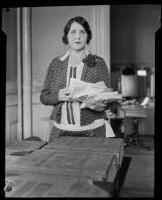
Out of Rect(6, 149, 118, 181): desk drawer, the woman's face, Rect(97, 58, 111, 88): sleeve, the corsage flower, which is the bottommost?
Rect(6, 149, 118, 181): desk drawer

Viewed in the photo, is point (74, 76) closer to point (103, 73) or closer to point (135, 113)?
point (103, 73)

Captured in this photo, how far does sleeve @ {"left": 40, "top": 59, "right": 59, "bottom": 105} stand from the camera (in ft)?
4.18

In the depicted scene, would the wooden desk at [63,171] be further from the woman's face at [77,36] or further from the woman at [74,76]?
the woman's face at [77,36]

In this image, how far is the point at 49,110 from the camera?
132 cm

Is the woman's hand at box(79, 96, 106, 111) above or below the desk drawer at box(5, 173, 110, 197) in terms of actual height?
above

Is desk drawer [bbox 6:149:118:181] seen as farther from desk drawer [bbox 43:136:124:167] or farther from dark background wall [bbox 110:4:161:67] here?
dark background wall [bbox 110:4:161:67]

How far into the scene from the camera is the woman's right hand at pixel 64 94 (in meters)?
1.24

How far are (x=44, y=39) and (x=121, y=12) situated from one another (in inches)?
14.2

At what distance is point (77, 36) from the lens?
4.11 feet

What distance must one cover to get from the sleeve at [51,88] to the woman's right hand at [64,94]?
23mm

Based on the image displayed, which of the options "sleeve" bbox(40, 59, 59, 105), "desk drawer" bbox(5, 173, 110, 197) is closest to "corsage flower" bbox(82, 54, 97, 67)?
"sleeve" bbox(40, 59, 59, 105)

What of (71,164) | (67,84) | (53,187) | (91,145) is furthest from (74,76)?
(53,187)

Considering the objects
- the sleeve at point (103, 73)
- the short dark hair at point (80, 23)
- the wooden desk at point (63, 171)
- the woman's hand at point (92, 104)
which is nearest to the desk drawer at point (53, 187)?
the wooden desk at point (63, 171)
